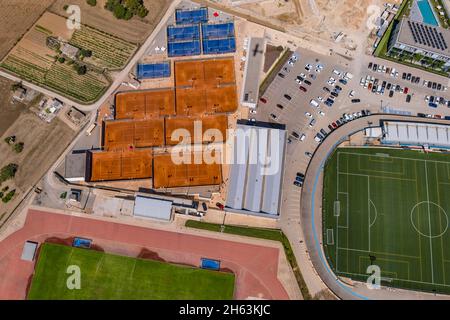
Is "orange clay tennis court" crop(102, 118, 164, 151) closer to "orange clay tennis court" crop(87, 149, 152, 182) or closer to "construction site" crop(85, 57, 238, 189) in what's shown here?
"construction site" crop(85, 57, 238, 189)

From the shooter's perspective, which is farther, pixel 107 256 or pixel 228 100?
pixel 228 100

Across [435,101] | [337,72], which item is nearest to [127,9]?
[337,72]

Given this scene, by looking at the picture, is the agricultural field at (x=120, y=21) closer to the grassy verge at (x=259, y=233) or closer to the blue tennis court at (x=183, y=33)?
the blue tennis court at (x=183, y=33)

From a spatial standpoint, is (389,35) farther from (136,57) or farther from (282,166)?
(136,57)

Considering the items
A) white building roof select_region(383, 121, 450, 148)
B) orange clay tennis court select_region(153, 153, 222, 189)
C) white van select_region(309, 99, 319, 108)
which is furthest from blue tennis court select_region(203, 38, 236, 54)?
white building roof select_region(383, 121, 450, 148)

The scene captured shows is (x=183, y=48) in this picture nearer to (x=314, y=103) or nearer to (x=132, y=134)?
(x=132, y=134)
